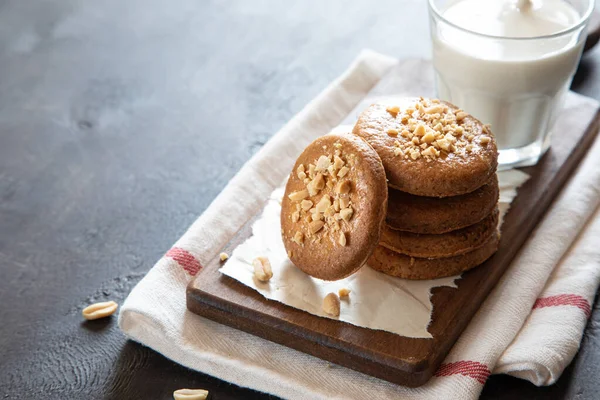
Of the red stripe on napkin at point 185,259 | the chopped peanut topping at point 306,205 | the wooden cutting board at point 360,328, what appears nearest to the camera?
the wooden cutting board at point 360,328

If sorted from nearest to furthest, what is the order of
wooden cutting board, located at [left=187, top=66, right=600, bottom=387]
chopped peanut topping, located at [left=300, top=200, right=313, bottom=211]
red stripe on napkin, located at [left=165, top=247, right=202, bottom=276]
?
wooden cutting board, located at [left=187, top=66, right=600, bottom=387]
chopped peanut topping, located at [left=300, top=200, right=313, bottom=211]
red stripe on napkin, located at [left=165, top=247, right=202, bottom=276]

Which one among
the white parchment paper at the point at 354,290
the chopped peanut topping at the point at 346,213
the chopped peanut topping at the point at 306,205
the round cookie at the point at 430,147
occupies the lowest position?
the white parchment paper at the point at 354,290

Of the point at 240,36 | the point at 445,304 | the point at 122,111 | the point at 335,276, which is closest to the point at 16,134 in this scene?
the point at 122,111

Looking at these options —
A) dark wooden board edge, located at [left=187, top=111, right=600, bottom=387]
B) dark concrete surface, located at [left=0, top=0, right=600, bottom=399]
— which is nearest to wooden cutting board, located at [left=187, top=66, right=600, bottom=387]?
dark wooden board edge, located at [left=187, top=111, right=600, bottom=387]

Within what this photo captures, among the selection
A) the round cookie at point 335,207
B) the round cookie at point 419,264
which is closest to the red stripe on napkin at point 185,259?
the round cookie at point 335,207

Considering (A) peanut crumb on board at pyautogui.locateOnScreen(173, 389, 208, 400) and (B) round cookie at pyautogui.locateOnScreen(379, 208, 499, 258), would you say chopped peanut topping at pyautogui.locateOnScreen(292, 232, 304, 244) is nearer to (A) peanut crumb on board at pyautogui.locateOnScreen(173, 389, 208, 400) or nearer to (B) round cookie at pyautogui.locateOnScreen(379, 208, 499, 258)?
(B) round cookie at pyautogui.locateOnScreen(379, 208, 499, 258)

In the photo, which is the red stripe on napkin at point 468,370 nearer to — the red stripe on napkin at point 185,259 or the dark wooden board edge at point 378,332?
the dark wooden board edge at point 378,332

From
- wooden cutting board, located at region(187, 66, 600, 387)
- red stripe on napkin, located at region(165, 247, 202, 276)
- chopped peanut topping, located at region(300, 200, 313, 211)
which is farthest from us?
red stripe on napkin, located at region(165, 247, 202, 276)

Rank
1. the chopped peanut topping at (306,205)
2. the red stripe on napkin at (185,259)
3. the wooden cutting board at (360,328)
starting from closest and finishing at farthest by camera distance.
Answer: the wooden cutting board at (360,328) < the chopped peanut topping at (306,205) < the red stripe on napkin at (185,259)
